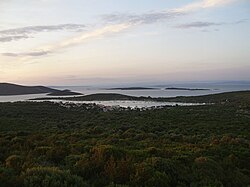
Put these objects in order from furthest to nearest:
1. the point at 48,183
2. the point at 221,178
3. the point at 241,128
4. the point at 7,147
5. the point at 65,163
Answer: the point at 241,128 < the point at 7,147 < the point at 65,163 < the point at 221,178 < the point at 48,183

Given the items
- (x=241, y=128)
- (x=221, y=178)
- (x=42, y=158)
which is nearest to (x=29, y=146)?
(x=42, y=158)

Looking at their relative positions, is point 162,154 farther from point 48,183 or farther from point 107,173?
point 48,183

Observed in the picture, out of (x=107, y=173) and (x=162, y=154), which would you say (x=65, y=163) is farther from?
(x=162, y=154)

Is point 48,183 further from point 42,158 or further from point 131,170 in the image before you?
point 42,158

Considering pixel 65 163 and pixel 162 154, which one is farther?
pixel 162 154

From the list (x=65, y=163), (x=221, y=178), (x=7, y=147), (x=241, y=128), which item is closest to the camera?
(x=221, y=178)

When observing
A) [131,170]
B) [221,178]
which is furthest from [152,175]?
[221,178]

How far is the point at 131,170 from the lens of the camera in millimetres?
8195

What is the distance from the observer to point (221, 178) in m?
8.60

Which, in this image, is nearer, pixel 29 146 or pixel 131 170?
pixel 131 170

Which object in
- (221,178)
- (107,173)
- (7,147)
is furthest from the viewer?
(7,147)

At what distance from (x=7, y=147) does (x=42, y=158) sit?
3112mm

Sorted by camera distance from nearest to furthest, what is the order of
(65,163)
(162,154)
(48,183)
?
(48,183)
(65,163)
(162,154)

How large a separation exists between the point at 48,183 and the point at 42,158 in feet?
11.0
